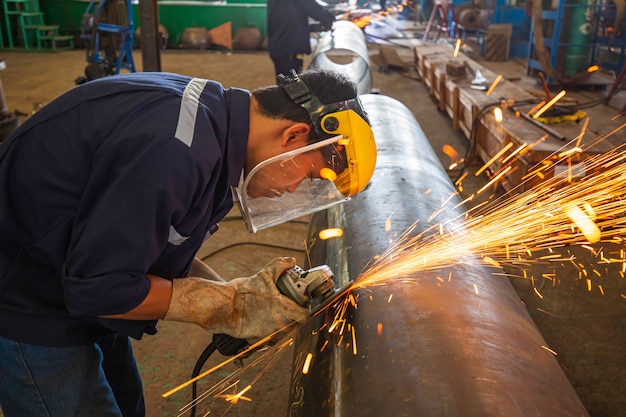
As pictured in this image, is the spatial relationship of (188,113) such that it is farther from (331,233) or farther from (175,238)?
(331,233)

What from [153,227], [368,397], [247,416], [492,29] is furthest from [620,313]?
[492,29]

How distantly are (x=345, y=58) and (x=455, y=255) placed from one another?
4553mm

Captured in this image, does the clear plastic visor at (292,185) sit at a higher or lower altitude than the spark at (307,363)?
higher

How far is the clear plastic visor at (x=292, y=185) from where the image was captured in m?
1.51

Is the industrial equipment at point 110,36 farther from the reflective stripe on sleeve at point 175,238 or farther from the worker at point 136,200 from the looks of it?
the reflective stripe on sleeve at point 175,238

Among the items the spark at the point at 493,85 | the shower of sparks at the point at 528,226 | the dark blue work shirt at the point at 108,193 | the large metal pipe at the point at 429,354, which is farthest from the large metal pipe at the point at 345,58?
the dark blue work shirt at the point at 108,193

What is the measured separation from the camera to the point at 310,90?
149cm

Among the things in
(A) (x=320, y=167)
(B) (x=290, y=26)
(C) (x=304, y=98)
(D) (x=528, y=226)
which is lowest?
(D) (x=528, y=226)

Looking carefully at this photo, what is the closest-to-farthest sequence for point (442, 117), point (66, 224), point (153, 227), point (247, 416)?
1. point (153, 227)
2. point (66, 224)
3. point (247, 416)
4. point (442, 117)

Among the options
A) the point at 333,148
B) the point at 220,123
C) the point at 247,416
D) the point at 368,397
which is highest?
the point at 220,123

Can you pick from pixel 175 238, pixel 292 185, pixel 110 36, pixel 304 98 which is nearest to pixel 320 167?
pixel 292 185

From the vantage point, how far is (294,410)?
5.59ft

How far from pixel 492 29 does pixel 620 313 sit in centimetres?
793

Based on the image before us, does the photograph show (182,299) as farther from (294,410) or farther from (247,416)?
(247,416)
